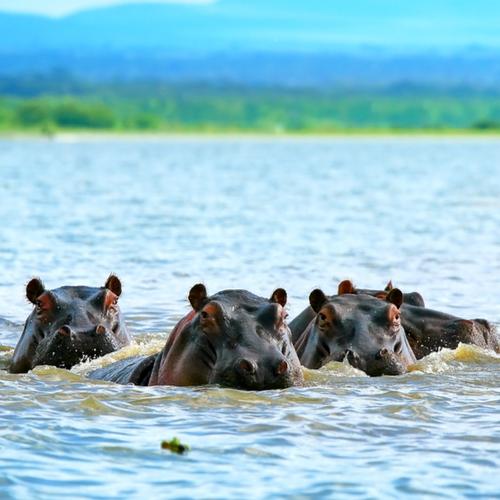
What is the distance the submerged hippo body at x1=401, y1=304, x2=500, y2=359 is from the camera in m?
10.6

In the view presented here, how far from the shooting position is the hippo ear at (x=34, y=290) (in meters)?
9.68

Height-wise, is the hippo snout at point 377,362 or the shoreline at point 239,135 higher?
the shoreline at point 239,135

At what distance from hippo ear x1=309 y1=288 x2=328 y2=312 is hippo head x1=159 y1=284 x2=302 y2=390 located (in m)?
1.07

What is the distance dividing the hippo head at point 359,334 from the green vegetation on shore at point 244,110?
335 feet

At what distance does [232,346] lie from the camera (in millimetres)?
8180

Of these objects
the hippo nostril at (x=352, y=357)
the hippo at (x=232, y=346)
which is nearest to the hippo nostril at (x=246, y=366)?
the hippo at (x=232, y=346)

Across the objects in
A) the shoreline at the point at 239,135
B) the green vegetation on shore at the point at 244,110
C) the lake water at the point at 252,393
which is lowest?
the lake water at the point at 252,393

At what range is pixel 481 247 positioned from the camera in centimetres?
2223

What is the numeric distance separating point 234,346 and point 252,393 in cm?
26

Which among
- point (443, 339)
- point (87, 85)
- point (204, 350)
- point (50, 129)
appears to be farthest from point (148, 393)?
point (87, 85)

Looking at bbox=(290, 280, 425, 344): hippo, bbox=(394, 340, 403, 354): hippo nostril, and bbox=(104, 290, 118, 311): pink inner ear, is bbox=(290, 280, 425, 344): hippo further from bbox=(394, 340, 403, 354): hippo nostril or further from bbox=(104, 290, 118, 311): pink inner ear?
bbox=(104, 290, 118, 311): pink inner ear

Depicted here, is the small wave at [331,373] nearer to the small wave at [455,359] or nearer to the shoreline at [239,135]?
the small wave at [455,359]

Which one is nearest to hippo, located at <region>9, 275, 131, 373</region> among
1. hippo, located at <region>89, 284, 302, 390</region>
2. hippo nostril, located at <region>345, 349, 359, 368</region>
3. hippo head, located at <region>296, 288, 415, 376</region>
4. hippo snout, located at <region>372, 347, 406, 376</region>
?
hippo, located at <region>89, 284, 302, 390</region>

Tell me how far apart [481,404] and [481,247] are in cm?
1339
